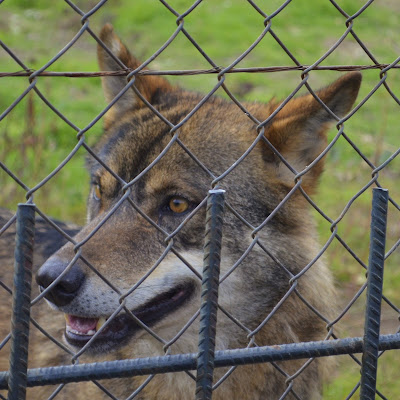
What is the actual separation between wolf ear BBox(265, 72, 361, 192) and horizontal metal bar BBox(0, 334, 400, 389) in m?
1.15

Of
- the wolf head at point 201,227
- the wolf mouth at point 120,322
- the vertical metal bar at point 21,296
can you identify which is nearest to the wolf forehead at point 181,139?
the wolf head at point 201,227

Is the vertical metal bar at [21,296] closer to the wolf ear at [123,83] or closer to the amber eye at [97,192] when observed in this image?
the amber eye at [97,192]

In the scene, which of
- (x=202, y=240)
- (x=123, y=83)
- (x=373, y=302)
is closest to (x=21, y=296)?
(x=373, y=302)

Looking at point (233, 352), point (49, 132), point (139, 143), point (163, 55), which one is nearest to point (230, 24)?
point (163, 55)

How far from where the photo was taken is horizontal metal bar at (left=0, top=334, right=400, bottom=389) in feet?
5.76

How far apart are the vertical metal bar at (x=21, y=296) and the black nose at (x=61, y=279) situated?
785 mm

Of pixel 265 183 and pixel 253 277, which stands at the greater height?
pixel 265 183

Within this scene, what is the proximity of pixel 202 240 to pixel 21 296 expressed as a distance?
4.74 feet

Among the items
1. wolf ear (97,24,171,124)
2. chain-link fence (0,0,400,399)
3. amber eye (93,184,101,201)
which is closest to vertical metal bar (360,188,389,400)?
chain-link fence (0,0,400,399)

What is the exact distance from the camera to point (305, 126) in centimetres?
301

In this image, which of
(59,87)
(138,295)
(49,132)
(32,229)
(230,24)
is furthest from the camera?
(230,24)

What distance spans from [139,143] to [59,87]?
5806 millimetres

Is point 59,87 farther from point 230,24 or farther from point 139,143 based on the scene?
point 139,143

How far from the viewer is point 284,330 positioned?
308 cm
